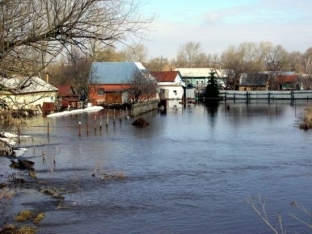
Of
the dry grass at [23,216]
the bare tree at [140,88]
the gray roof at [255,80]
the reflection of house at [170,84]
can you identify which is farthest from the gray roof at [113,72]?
the dry grass at [23,216]

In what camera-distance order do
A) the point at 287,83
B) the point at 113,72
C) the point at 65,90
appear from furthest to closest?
1. the point at 287,83
2. the point at 113,72
3. the point at 65,90

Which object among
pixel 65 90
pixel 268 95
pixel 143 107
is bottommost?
pixel 143 107

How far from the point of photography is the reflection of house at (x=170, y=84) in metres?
72.2

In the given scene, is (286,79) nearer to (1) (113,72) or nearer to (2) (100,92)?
(1) (113,72)

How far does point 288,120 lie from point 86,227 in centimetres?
3102

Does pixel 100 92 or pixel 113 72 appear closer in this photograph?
pixel 100 92

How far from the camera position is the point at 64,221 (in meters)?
12.0

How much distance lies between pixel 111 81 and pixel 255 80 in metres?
34.3

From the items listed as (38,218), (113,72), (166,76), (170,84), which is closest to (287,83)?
(166,76)

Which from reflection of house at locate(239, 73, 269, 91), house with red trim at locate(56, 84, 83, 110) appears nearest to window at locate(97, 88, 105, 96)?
house with red trim at locate(56, 84, 83, 110)

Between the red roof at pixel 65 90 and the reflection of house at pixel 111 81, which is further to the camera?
the reflection of house at pixel 111 81

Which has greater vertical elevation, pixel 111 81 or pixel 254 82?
pixel 111 81

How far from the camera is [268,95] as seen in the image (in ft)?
249

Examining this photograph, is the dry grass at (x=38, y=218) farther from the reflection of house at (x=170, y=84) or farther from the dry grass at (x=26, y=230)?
the reflection of house at (x=170, y=84)
